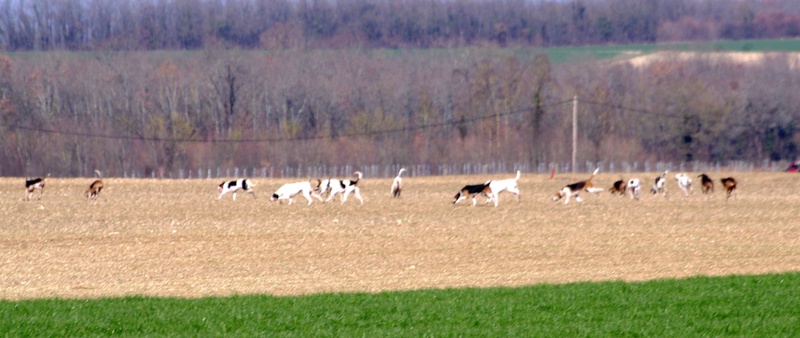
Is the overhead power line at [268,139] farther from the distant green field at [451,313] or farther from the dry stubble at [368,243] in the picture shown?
the distant green field at [451,313]

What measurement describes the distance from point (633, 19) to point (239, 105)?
6710 centimetres

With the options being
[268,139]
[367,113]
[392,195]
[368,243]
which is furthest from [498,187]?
[367,113]

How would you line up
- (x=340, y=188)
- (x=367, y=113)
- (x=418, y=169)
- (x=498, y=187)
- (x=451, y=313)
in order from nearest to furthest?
(x=451, y=313), (x=498, y=187), (x=340, y=188), (x=418, y=169), (x=367, y=113)

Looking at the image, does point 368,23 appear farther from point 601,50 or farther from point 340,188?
point 340,188

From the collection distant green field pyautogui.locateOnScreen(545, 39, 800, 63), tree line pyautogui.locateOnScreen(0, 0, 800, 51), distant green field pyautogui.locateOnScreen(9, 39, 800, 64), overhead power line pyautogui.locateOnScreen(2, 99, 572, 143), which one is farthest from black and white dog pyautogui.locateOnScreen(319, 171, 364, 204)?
tree line pyautogui.locateOnScreen(0, 0, 800, 51)

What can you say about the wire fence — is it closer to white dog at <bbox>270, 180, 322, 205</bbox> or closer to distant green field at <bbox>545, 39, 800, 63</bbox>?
distant green field at <bbox>545, 39, 800, 63</bbox>

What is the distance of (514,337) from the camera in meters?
10.0

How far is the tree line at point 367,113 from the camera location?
7725cm

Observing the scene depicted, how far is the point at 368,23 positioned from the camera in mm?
133750

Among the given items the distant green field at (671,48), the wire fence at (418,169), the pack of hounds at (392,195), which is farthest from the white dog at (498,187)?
the distant green field at (671,48)

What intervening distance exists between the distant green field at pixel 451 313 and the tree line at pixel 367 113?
60158 mm

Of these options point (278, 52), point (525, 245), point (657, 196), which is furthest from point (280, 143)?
point (525, 245)

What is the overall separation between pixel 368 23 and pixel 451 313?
12422 cm

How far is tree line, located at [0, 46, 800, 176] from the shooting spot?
7725 centimetres
